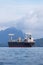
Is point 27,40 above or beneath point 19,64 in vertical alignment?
above

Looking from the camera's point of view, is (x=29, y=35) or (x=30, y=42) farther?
(x=29, y=35)

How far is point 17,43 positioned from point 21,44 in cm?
234

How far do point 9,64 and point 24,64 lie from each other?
1.81 m

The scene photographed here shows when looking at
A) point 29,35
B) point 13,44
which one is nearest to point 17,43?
point 13,44

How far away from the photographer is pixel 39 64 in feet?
116

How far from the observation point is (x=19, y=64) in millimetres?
35281

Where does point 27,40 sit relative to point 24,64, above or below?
above

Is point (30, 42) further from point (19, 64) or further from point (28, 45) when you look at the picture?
point (19, 64)

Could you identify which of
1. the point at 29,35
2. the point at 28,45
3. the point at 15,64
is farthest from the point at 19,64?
the point at 29,35

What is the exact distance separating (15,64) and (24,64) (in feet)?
3.58

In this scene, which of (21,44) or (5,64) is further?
(21,44)

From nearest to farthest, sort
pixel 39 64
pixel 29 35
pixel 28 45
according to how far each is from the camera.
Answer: pixel 39 64
pixel 28 45
pixel 29 35

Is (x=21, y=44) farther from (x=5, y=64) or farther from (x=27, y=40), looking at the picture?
(x=5, y=64)

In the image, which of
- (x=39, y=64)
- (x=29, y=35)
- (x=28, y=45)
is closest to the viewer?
(x=39, y=64)
